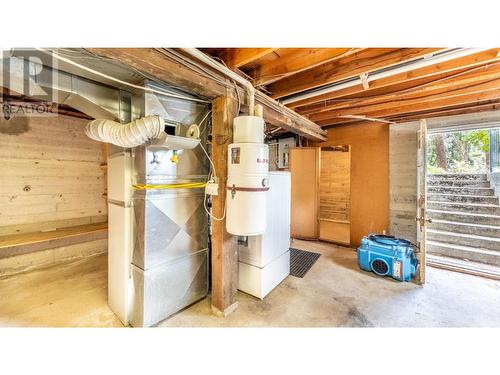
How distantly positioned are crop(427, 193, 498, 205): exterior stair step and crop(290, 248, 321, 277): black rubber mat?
3.03 metres

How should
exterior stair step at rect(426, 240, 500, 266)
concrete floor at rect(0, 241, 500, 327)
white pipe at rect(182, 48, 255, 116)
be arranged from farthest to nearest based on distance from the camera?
exterior stair step at rect(426, 240, 500, 266)
concrete floor at rect(0, 241, 500, 327)
white pipe at rect(182, 48, 255, 116)

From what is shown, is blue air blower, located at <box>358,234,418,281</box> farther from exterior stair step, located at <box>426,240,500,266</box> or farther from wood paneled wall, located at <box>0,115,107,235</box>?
wood paneled wall, located at <box>0,115,107,235</box>

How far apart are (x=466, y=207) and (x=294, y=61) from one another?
463 cm

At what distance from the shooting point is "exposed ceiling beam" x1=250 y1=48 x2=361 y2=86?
1640 millimetres

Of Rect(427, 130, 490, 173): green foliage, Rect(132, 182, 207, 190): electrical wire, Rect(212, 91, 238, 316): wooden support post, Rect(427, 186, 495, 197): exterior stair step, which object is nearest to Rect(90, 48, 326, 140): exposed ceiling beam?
Rect(212, 91, 238, 316): wooden support post

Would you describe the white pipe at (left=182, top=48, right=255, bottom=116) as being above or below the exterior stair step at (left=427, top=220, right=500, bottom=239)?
above

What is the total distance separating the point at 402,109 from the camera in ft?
10.2

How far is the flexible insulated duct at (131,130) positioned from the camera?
152 centimetres

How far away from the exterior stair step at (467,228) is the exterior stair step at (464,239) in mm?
76

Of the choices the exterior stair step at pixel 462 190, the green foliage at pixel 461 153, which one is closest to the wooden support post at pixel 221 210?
the exterior stair step at pixel 462 190

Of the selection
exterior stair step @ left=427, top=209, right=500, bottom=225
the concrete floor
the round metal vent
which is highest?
exterior stair step @ left=427, top=209, right=500, bottom=225

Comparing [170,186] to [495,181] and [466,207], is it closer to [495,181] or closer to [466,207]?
[466,207]
